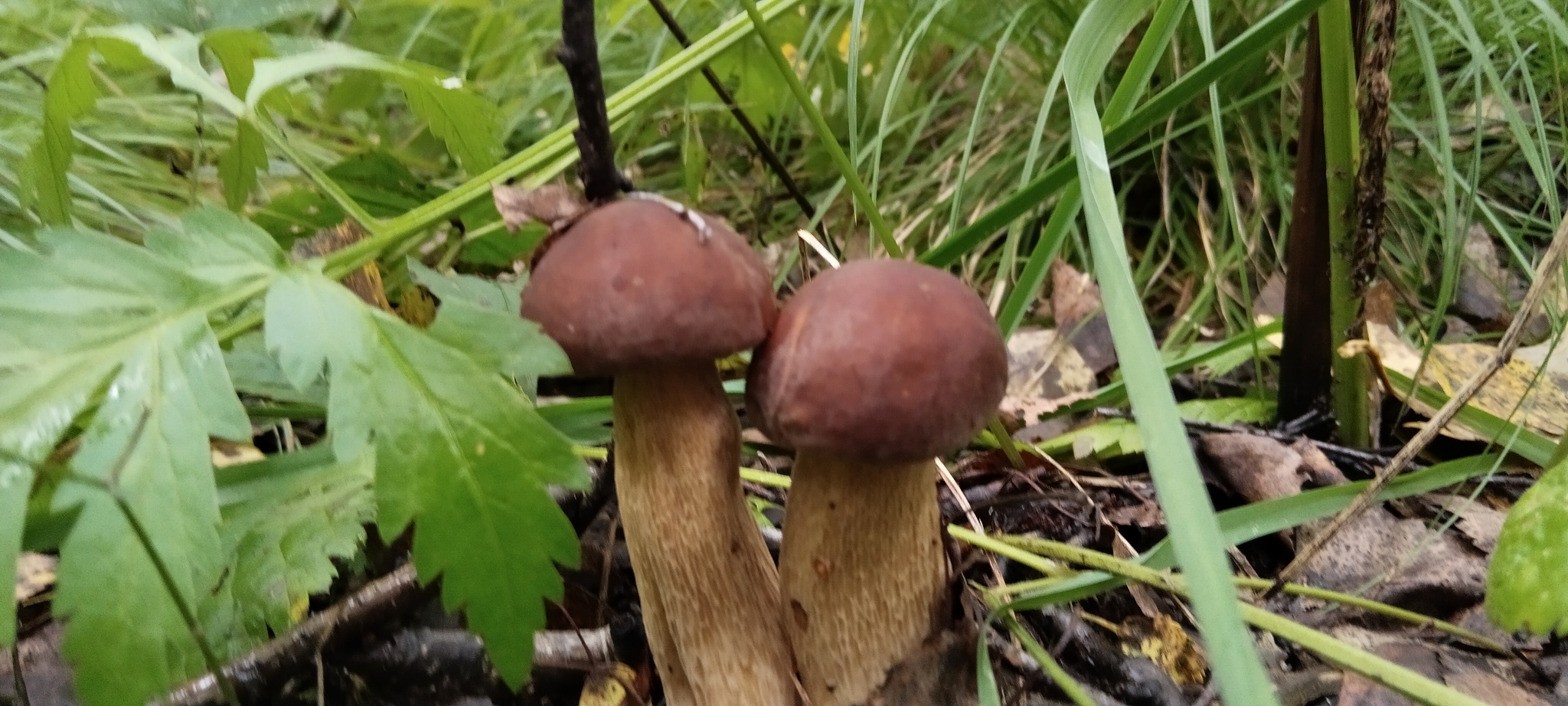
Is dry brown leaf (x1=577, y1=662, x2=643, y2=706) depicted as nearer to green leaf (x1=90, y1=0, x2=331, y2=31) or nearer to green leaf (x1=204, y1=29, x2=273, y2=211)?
green leaf (x1=204, y1=29, x2=273, y2=211)

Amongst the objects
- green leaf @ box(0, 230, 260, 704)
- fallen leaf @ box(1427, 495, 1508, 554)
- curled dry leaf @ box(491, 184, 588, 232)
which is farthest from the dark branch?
fallen leaf @ box(1427, 495, 1508, 554)

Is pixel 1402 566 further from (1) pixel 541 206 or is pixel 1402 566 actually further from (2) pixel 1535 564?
(1) pixel 541 206

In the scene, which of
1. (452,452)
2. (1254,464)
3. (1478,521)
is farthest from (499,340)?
(1478,521)

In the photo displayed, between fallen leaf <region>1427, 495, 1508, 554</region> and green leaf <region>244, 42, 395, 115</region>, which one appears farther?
fallen leaf <region>1427, 495, 1508, 554</region>

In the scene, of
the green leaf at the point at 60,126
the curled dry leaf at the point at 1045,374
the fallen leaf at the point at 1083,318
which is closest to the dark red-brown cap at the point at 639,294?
the green leaf at the point at 60,126

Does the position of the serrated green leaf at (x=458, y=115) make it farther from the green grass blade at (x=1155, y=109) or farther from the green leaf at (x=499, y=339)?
the green grass blade at (x=1155, y=109)

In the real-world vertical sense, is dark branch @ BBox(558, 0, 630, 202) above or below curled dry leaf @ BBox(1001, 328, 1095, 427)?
above

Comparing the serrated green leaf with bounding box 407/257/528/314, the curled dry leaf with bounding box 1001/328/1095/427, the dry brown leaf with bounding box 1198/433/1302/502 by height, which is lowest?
the dry brown leaf with bounding box 1198/433/1302/502
